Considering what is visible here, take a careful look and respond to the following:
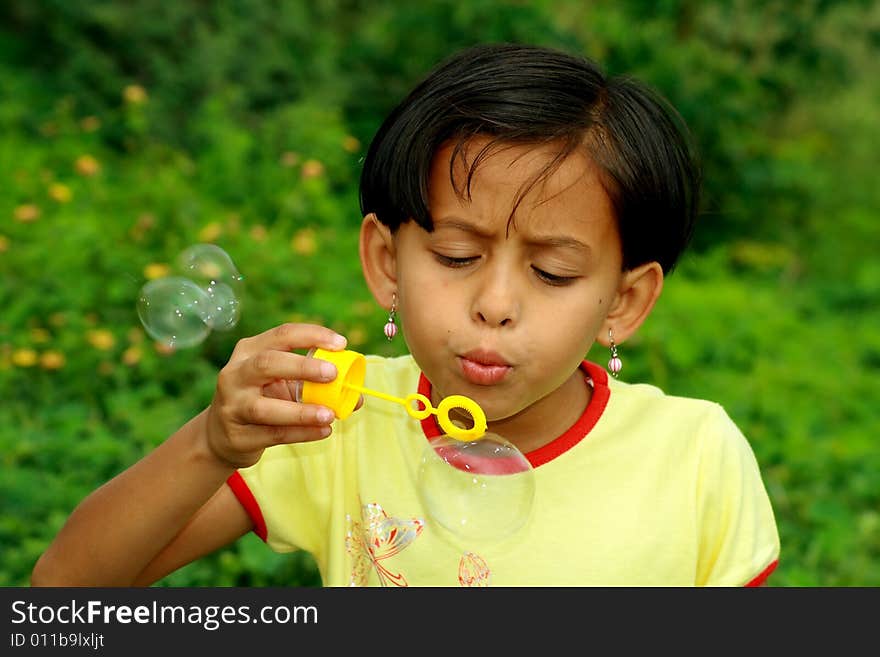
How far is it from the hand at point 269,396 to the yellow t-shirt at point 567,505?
24cm

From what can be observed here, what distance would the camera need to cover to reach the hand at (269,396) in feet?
5.05

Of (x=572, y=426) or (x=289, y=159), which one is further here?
(x=289, y=159)

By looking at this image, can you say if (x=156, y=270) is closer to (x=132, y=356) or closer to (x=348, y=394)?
(x=132, y=356)

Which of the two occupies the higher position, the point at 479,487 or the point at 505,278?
the point at 505,278

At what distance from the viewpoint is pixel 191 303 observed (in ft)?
6.66

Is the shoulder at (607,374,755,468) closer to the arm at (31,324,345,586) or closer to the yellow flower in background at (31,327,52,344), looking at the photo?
the arm at (31,324,345,586)

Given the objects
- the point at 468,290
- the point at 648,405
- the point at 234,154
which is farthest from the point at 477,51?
the point at 234,154

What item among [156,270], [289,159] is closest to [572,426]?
[156,270]

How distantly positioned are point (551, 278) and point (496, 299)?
113mm

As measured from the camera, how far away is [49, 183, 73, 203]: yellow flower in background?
13.9ft

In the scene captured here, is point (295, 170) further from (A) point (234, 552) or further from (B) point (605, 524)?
(B) point (605, 524)

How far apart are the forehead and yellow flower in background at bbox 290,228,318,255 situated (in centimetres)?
252

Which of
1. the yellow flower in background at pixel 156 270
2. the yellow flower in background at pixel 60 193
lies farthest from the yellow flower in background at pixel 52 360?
the yellow flower in background at pixel 60 193

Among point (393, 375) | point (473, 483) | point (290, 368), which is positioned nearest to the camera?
point (290, 368)
